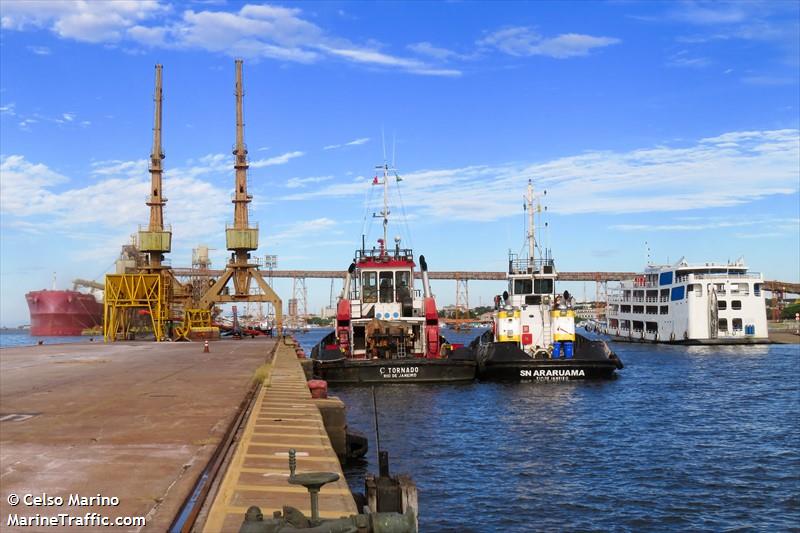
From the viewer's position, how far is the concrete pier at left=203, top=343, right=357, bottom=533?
8.83m

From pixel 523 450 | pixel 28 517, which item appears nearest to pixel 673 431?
pixel 523 450

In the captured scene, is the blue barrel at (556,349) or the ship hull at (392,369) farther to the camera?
the blue barrel at (556,349)

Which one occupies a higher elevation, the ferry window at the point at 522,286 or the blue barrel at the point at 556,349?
the ferry window at the point at 522,286

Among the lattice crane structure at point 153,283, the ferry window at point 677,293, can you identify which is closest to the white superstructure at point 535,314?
the lattice crane structure at point 153,283

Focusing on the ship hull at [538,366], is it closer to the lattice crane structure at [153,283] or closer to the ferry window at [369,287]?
the ferry window at [369,287]

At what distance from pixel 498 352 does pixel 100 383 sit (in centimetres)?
2259

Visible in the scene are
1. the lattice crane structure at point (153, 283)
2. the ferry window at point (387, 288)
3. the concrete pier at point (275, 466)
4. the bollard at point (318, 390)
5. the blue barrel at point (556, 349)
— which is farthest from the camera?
the lattice crane structure at point (153, 283)

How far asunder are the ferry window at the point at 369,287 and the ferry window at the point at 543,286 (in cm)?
1049

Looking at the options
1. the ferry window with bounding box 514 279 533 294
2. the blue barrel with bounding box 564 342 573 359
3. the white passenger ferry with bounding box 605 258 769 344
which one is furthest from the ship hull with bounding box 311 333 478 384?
the white passenger ferry with bounding box 605 258 769 344

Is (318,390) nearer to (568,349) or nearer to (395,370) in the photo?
(395,370)

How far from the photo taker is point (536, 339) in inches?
1729

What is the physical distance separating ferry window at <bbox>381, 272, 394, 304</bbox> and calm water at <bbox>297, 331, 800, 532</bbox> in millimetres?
5944

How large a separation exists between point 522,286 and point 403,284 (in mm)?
8509

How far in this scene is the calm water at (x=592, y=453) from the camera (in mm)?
15766
